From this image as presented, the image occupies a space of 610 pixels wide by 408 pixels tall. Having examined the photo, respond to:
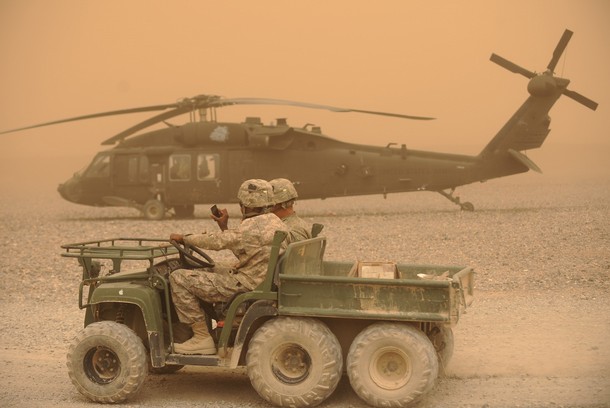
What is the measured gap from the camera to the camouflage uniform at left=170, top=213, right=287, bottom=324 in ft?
22.9

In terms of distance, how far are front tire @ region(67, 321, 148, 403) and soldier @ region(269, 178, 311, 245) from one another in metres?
1.58

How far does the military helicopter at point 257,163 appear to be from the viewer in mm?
23047

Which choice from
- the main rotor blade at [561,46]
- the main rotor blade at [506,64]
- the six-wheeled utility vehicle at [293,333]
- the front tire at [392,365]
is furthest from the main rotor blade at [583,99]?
the front tire at [392,365]

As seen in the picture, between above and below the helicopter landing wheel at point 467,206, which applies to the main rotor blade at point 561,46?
above

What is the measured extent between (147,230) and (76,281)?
25.8ft

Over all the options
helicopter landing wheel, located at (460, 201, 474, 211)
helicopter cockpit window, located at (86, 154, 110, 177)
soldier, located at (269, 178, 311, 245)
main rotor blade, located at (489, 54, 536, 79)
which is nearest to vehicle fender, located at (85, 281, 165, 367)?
soldier, located at (269, 178, 311, 245)

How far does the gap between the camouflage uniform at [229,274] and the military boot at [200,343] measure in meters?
0.06

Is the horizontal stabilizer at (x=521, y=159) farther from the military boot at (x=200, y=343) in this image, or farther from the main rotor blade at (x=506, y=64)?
the military boot at (x=200, y=343)

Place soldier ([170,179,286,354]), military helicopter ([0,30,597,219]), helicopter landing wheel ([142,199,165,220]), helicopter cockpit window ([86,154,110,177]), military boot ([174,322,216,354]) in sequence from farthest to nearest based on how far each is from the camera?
helicopter cockpit window ([86,154,110,177]) → helicopter landing wheel ([142,199,165,220]) → military helicopter ([0,30,597,219]) → military boot ([174,322,216,354]) → soldier ([170,179,286,354])

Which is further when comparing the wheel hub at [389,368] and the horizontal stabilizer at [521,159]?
the horizontal stabilizer at [521,159]

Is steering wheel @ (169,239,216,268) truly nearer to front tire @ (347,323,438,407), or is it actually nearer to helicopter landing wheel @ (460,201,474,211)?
front tire @ (347,323,438,407)

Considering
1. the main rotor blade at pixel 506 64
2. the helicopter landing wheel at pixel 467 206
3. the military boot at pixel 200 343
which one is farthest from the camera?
the helicopter landing wheel at pixel 467 206

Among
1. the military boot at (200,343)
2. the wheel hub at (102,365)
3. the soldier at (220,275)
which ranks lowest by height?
the wheel hub at (102,365)

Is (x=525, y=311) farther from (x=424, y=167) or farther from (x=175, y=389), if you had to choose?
(x=424, y=167)
